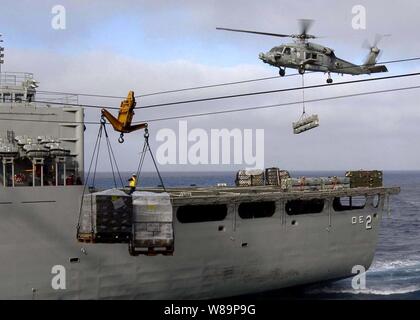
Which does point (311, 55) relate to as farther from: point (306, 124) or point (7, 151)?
point (7, 151)

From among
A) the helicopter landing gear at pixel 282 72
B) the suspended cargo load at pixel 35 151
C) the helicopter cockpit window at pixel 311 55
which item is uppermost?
the helicopter cockpit window at pixel 311 55

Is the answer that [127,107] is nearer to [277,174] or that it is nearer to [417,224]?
[277,174]

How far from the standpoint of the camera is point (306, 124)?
37.0m

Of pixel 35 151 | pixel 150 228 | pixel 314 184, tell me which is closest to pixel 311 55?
pixel 314 184

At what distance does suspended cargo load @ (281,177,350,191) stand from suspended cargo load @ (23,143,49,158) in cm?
1604

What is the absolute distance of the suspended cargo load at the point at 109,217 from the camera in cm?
2178

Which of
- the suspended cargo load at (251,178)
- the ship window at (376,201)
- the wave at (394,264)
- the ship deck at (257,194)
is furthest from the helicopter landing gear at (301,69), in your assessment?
the wave at (394,264)

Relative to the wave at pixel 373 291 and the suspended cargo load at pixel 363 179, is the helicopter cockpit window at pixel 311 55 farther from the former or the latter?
the wave at pixel 373 291

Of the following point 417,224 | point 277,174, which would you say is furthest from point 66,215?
point 417,224

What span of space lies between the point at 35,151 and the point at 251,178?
21.4 m

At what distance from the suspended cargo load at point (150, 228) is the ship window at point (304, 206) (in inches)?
560

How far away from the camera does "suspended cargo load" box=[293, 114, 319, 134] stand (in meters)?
36.7

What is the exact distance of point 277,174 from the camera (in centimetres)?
4194

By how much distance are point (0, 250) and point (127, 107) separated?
9.10 m
